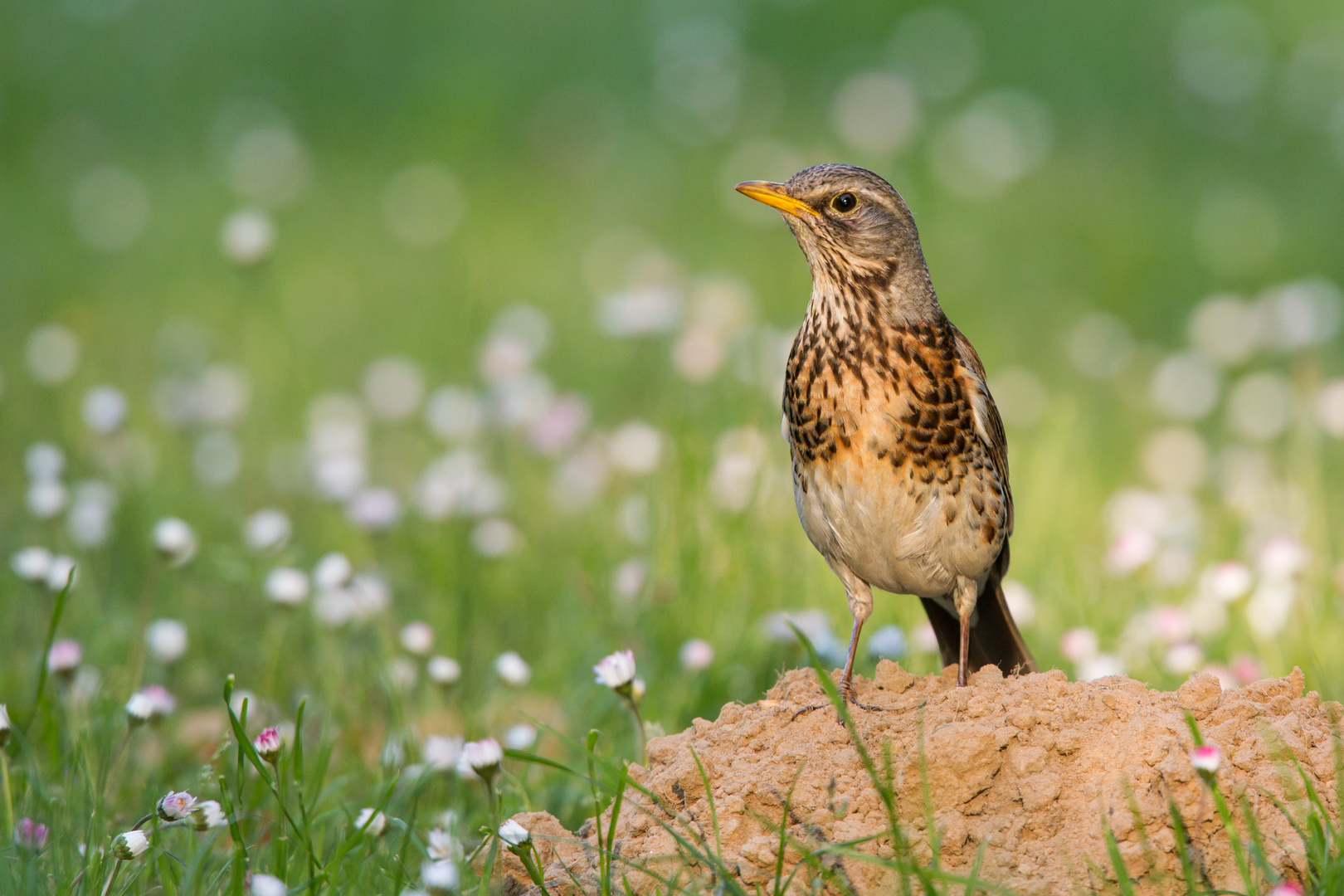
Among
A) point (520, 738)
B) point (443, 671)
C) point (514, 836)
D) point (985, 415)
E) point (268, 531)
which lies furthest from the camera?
point (268, 531)

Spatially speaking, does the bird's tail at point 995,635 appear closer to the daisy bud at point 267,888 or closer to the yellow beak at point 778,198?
the yellow beak at point 778,198

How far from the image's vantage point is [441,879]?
2.99 metres

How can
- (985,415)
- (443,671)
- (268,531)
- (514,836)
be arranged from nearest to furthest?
(514,836)
(985,415)
(443,671)
(268,531)

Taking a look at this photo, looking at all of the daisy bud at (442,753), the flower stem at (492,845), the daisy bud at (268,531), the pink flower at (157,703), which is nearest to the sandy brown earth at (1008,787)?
the flower stem at (492,845)

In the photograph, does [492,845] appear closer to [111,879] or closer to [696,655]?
[111,879]

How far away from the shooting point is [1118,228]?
407 inches

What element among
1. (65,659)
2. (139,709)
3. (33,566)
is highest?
(33,566)

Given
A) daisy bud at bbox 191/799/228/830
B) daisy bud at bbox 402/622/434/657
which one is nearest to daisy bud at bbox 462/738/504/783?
daisy bud at bbox 191/799/228/830

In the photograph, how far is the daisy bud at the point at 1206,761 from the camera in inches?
113

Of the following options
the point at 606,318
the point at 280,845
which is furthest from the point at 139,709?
the point at 606,318

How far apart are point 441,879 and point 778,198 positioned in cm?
209

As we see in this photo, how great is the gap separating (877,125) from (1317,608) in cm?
692

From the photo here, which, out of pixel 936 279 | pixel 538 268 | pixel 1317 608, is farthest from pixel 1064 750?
pixel 538 268

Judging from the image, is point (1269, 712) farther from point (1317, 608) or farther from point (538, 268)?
point (538, 268)
